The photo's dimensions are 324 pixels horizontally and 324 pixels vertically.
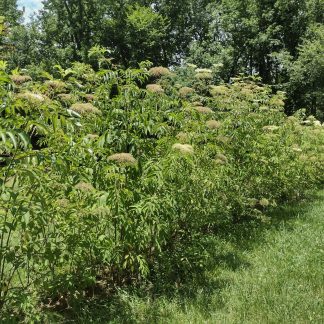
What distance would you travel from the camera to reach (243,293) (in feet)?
14.2

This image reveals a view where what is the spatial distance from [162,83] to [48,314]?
3008 mm

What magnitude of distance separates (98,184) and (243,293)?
1.91 m

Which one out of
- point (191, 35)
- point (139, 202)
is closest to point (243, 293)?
point (139, 202)

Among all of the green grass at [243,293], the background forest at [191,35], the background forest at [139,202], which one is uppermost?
the background forest at [191,35]

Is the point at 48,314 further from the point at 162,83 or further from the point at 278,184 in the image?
the point at 278,184

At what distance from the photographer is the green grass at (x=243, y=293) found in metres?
3.83

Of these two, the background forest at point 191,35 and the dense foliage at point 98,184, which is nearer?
the dense foliage at point 98,184

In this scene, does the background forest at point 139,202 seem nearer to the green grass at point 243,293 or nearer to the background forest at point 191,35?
the green grass at point 243,293

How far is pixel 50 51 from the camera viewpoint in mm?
27281

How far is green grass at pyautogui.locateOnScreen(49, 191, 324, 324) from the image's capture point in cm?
383

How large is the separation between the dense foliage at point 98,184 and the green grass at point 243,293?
298mm

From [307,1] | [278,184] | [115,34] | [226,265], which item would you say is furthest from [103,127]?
[307,1]

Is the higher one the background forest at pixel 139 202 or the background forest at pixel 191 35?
the background forest at pixel 191 35

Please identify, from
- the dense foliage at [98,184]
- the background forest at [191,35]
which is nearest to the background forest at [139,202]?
the dense foliage at [98,184]
